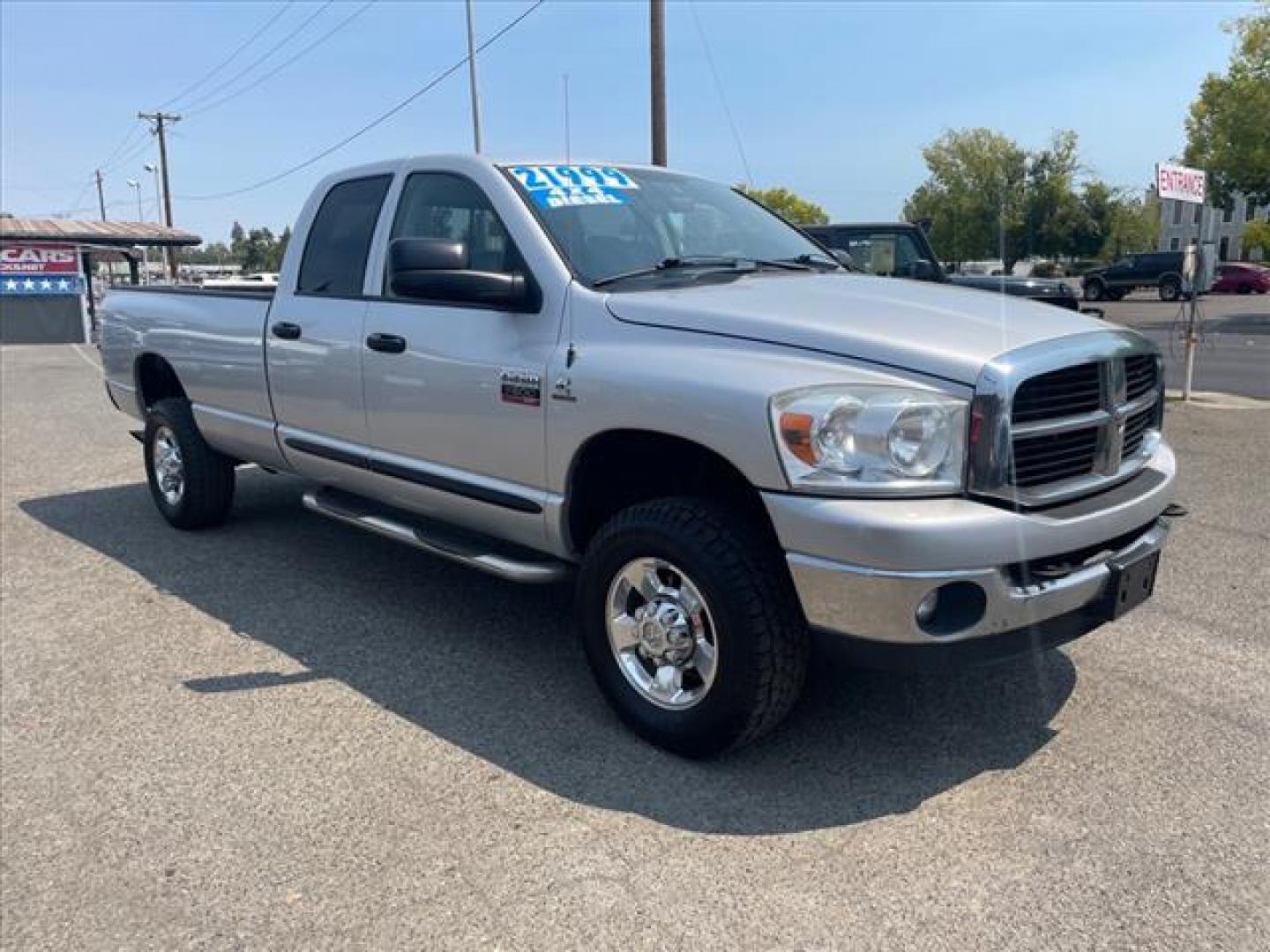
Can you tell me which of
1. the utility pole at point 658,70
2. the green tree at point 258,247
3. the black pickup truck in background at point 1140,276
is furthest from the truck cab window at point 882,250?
the green tree at point 258,247

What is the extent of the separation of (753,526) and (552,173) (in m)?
1.80

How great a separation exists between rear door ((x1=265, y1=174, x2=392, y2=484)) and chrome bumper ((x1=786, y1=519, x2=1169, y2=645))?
7.89 feet

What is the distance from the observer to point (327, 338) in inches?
185

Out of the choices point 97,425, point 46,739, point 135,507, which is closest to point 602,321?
point 46,739

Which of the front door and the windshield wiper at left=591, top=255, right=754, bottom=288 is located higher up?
the windshield wiper at left=591, top=255, right=754, bottom=288

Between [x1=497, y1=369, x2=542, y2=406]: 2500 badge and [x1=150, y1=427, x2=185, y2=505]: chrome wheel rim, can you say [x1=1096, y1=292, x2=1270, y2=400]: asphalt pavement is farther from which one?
[x1=150, y1=427, x2=185, y2=505]: chrome wheel rim

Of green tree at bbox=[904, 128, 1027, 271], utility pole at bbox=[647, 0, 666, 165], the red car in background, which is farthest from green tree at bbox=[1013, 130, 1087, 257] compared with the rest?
utility pole at bbox=[647, 0, 666, 165]

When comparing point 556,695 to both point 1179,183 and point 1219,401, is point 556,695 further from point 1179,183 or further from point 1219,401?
point 1179,183

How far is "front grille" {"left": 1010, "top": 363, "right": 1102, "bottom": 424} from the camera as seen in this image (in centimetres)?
296

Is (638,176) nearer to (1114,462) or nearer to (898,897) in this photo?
(1114,462)

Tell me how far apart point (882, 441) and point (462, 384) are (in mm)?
1762

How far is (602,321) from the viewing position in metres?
3.53

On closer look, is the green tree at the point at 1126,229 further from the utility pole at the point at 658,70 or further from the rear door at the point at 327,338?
the rear door at the point at 327,338

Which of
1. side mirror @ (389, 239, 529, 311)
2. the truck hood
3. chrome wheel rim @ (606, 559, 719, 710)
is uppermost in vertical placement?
side mirror @ (389, 239, 529, 311)
